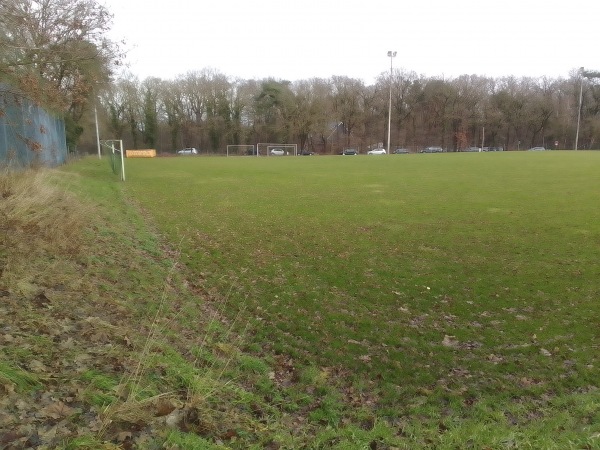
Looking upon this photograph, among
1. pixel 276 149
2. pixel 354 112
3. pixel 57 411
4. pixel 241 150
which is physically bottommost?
pixel 57 411

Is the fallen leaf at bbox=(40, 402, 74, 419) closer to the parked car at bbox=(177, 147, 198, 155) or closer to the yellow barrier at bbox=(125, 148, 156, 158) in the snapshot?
the yellow barrier at bbox=(125, 148, 156, 158)

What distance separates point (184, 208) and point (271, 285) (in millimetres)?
9583

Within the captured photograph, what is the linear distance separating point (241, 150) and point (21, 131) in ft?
198

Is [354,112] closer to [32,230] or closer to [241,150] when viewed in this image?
[241,150]

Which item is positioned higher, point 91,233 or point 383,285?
point 91,233

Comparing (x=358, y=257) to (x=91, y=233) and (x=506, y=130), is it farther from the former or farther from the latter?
(x=506, y=130)

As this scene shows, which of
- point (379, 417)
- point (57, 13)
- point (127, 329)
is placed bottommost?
point (379, 417)

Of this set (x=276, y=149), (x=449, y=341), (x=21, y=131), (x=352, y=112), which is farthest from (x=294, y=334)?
(x=352, y=112)

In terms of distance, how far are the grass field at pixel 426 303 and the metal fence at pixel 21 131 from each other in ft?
15.1

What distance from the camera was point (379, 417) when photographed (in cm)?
464

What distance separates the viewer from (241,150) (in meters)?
78.2

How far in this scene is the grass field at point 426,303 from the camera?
481cm

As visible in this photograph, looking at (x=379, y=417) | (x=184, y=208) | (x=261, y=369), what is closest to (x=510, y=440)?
(x=379, y=417)

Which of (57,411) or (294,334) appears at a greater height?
(57,411)
